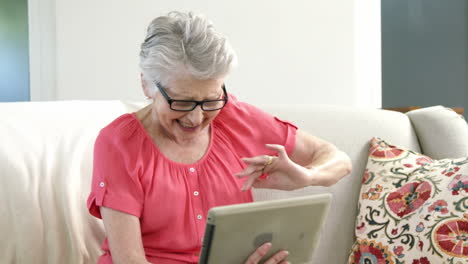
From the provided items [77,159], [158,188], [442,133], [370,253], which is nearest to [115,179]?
[158,188]

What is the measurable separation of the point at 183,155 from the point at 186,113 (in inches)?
7.5

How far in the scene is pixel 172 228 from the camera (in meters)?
1.67

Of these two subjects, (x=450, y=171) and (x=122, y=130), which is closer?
(x=122, y=130)

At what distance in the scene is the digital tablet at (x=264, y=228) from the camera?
129 cm

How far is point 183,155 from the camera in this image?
1.75 metres

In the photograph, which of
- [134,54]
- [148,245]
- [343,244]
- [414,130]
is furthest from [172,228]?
[134,54]

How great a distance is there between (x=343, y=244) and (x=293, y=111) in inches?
18.8

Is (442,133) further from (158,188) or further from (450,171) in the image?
(158,188)

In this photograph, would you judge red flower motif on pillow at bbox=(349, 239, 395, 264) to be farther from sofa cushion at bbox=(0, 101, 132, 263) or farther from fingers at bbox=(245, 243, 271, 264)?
sofa cushion at bbox=(0, 101, 132, 263)

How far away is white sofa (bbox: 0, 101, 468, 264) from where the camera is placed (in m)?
1.75

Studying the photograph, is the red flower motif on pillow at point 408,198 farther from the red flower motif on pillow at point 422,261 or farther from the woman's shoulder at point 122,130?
the woman's shoulder at point 122,130

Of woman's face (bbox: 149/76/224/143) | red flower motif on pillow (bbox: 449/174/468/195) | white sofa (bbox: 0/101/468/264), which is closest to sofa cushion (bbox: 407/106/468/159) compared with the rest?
white sofa (bbox: 0/101/468/264)

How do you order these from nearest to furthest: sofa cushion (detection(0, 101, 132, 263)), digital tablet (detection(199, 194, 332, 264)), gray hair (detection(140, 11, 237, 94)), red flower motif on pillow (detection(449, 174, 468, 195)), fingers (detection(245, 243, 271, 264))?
digital tablet (detection(199, 194, 332, 264)) → fingers (detection(245, 243, 271, 264)) → gray hair (detection(140, 11, 237, 94)) → sofa cushion (detection(0, 101, 132, 263)) → red flower motif on pillow (detection(449, 174, 468, 195))

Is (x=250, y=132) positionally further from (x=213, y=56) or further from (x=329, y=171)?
(x=213, y=56)
